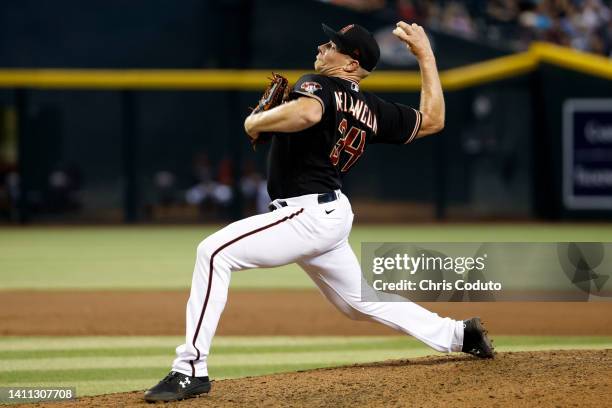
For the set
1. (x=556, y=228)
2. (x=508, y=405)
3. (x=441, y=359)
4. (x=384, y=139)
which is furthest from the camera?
(x=556, y=228)

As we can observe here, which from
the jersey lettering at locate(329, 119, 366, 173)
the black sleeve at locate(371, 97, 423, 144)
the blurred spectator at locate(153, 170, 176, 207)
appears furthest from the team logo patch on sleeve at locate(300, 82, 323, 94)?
the blurred spectator at locate(153, 170, 176, 207)

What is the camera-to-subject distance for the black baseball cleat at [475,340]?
4.66 meters

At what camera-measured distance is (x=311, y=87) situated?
409cm

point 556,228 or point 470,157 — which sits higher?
point 470,157

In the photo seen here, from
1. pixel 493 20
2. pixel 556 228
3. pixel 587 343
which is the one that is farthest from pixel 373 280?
pixel 493 20

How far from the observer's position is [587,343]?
256 inches

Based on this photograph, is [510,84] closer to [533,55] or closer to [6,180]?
[533,55]

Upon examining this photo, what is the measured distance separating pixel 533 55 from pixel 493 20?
8.79 feet

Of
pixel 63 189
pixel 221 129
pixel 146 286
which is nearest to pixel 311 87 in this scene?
pixel 146 286

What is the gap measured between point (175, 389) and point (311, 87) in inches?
55.6

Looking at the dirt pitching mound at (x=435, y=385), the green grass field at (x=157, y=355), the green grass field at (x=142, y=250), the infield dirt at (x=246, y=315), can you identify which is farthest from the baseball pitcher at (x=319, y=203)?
the green grass field at (x=142, y=250)

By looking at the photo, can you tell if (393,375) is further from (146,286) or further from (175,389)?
(146,286)

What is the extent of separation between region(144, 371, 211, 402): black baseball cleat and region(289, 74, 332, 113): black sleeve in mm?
1289

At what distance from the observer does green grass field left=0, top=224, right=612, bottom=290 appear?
396 inches
